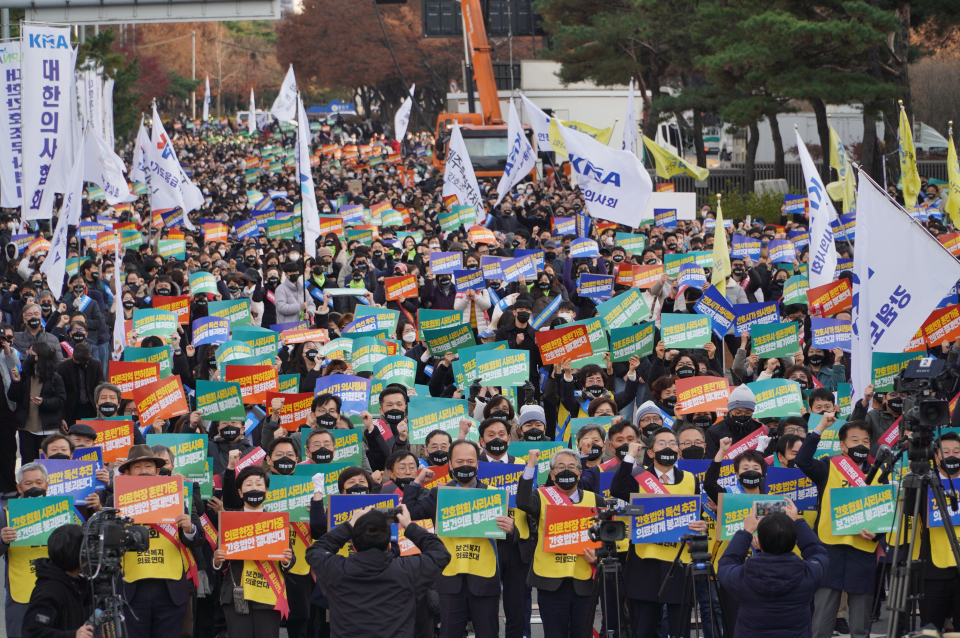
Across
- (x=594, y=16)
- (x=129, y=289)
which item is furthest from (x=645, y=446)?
(x=594, y=16)

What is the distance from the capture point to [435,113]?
269ft

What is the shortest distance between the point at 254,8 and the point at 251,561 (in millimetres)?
15829

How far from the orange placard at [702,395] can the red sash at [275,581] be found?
3.36 meters

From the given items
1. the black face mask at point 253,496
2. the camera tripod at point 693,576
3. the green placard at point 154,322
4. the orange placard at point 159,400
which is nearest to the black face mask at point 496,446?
the camera tripod at point 693,576

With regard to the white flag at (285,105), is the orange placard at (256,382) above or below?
below

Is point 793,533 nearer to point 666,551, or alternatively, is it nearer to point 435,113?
point 666,551

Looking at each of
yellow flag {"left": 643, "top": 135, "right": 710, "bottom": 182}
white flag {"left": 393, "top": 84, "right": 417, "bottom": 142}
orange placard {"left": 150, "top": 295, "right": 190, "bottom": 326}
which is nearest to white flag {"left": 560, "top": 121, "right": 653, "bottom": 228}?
yellow flag {"left": 643, "top": 135, "right": 710, "bottom": 182}

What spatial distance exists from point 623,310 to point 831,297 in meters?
1.94

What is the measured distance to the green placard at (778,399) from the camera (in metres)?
8.95

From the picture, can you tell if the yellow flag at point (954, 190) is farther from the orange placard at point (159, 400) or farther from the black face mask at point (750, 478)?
the orange placard at point (159, 400)

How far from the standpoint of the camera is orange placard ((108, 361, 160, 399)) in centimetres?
1039

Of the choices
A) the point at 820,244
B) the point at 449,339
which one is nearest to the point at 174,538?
the point at 449,339

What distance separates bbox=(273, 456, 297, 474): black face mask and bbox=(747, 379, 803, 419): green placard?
3.27 metres

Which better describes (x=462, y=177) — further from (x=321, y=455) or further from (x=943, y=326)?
(x=321, y=455)
